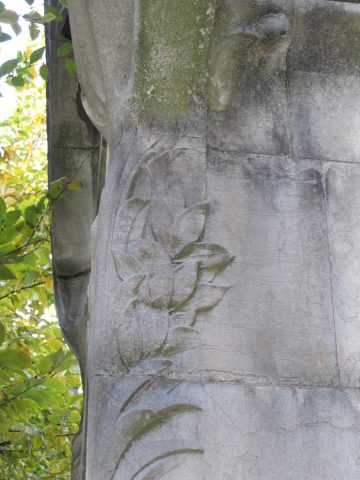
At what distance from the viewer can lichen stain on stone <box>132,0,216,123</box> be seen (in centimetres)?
259

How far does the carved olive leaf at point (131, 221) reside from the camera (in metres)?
2.40

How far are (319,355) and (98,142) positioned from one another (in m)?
2.02

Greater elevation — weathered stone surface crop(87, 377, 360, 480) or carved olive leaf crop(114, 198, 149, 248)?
carved olive leaf crop(114, 198, 149, 248)

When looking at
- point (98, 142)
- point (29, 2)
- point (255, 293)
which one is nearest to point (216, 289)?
point (255, 293)

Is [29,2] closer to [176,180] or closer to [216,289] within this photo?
[176,180]

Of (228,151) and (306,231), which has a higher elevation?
(228,151)

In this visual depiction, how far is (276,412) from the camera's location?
228 centimetres

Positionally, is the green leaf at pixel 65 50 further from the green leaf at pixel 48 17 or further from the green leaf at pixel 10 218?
the green leaf at pixel 10 218

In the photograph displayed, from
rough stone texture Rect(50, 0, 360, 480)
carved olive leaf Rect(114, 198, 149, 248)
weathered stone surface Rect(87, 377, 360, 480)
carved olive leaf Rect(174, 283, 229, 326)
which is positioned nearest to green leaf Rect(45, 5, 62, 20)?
rough stone texture Rect(50, 0, 360, 480)

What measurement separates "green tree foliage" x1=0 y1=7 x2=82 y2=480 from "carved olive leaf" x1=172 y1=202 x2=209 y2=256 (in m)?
1.41

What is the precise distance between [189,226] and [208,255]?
0.11 meters

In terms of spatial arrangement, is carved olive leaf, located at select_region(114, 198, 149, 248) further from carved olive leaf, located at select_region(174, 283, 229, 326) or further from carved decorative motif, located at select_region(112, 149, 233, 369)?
carved olive leaf, located at select_region(174, 283, 229, 326)

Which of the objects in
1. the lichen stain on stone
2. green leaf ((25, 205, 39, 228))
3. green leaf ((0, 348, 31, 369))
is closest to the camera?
the lichen stain on stone

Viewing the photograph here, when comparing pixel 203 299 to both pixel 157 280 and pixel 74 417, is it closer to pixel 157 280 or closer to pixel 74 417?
pixel 157 280
